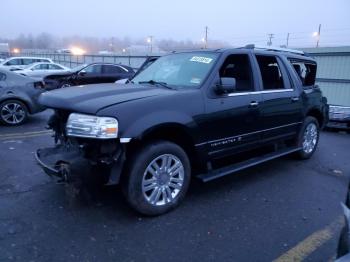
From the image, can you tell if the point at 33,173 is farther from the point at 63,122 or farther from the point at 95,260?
the point at 95,260

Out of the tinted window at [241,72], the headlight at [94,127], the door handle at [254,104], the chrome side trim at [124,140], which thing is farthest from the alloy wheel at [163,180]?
the tinted window at [241,72]

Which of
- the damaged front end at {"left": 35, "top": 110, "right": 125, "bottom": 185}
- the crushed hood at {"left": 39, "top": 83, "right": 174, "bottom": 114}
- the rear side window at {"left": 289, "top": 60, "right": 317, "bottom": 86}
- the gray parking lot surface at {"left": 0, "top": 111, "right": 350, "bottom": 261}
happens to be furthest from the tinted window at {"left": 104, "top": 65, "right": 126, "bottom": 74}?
the damaged front end at {"left": 35, "top": 110, "right": 125, "bottom": 185}

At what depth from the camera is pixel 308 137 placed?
235 inches

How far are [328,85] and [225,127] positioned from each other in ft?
38.1

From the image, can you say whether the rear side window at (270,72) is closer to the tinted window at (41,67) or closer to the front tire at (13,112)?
the front tire at (13,112)

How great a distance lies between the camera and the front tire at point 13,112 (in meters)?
8.02

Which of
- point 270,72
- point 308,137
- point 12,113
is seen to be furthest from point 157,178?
point 12,113

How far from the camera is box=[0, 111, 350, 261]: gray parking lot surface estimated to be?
299cm

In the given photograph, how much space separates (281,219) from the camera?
12.1 ft

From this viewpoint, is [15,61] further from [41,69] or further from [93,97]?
[93,97]

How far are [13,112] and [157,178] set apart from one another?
237 inches

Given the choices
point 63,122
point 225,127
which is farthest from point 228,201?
point 63,122

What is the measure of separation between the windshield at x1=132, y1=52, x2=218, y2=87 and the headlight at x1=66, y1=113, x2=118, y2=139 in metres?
1.33

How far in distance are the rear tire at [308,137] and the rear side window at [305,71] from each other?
0.72 metres
